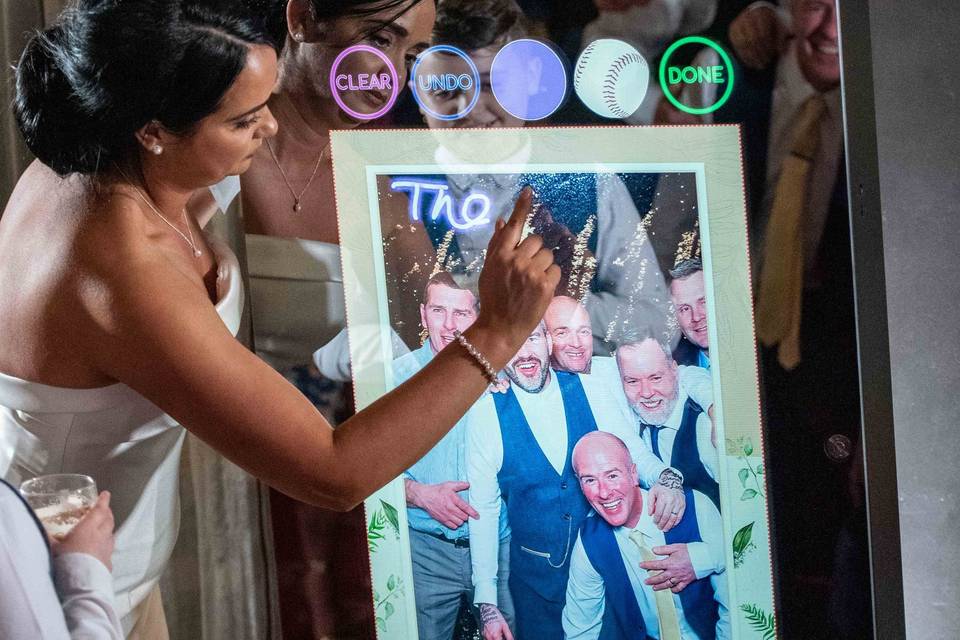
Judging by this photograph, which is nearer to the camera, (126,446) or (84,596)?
(84,596)

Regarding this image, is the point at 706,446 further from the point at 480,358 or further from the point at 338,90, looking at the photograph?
the point at 338,90

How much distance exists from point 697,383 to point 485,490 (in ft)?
1.08

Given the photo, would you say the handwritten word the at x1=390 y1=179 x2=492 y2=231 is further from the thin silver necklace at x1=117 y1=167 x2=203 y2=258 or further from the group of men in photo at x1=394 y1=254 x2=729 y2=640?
the thin silver necklace at x1=117 y1=167 x2=203 y2=258

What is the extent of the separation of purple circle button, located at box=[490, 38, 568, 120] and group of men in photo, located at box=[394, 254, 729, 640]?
25 centimetres

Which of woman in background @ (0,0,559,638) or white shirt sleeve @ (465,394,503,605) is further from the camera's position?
white shirt sleeve @ (465,394,503,605)

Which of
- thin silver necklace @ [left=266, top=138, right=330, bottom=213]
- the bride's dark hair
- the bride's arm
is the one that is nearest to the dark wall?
the bride's arm

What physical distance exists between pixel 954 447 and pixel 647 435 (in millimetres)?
1009

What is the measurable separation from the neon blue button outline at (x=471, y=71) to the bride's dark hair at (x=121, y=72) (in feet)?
0.68

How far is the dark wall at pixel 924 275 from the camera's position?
1929mm

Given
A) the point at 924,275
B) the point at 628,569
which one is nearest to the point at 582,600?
the point at 628,569

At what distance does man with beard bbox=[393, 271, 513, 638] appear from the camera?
1326 mm

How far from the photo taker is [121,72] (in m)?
1.14

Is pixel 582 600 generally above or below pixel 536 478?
below

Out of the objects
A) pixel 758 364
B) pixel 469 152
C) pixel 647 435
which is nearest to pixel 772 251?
pixel 758 364
